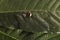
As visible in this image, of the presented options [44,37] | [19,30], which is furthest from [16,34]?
[44,37]

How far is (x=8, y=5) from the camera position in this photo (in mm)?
732

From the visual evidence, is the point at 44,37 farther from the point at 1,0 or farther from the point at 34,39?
the point at 1,0

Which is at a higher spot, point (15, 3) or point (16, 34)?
point (15, 3)

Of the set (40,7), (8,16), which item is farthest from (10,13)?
(40,7)

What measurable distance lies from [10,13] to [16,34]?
0.37ft

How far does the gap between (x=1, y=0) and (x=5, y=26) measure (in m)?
0.13

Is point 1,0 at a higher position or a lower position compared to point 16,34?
higher

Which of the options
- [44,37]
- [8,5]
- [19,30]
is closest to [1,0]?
[8,5]

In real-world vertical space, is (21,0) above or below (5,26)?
above

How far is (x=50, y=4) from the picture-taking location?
724mm

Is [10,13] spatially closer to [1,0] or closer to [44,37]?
[1,0]

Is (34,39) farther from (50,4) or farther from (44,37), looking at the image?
(50,4)

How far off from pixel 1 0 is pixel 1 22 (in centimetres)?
11

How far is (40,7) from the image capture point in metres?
0.73
